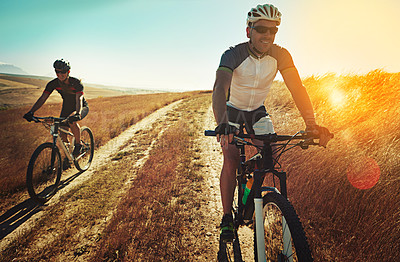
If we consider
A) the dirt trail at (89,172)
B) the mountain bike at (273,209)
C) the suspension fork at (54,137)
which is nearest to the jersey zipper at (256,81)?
the mountain bike at (273,209)

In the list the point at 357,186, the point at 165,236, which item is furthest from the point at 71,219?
the point at 357,186

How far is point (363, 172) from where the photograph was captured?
9.00ft

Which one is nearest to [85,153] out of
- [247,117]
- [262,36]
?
[247,117]

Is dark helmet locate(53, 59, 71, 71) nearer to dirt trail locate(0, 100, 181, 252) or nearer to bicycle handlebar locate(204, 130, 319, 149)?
dirt trail locate(0, 100, 181, 252)

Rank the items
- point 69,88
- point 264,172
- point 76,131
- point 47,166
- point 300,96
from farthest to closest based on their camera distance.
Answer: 1. point 76,131
2. point 69,88
3. point 47,166
4. point 300,96
5. point 264,172

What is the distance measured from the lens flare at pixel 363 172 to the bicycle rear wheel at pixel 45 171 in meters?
5.86

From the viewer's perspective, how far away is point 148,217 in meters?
3.48

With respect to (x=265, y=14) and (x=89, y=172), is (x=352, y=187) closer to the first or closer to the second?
(x=265, y=14)

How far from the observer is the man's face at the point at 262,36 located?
222 centimetres

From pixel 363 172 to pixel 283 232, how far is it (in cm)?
192

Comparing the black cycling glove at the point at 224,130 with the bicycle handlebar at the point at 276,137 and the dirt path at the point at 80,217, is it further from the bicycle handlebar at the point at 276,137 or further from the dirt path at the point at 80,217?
the dirt path at the point at 80,217

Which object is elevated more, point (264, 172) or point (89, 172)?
point (264, 172)

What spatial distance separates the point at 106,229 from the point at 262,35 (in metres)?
3.81

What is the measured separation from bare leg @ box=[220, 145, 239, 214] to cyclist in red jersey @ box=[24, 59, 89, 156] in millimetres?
4035
